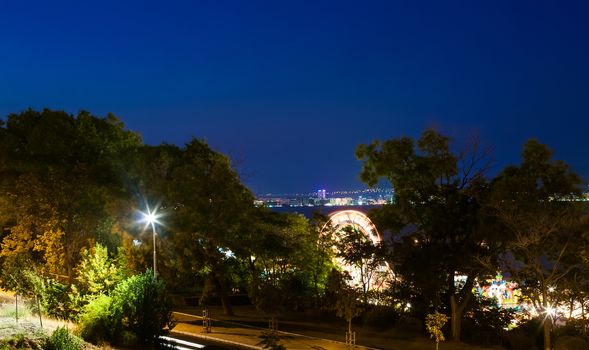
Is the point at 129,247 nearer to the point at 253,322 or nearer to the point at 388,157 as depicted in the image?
the point at 253,322

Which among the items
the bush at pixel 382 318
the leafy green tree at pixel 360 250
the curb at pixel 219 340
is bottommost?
the curb at pixel 219 340

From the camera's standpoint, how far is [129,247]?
32.2 meters

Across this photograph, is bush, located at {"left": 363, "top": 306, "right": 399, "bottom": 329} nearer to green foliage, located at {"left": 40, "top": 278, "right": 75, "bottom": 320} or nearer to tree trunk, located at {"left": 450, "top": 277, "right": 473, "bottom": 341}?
tree trunk, located at {"left": 450, "top": 277, "right": 473, "bottom": 341}

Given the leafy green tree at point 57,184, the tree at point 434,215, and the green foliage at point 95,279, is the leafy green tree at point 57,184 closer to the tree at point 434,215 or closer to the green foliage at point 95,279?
the green foliage at point 95,279

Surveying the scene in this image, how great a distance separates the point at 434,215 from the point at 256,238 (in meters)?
9.80

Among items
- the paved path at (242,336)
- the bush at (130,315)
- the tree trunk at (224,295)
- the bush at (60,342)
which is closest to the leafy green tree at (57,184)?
the tree trunk at (224,295)

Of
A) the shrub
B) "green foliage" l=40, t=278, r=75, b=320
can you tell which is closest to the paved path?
the shrub

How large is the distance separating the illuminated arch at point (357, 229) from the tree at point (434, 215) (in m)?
4.42

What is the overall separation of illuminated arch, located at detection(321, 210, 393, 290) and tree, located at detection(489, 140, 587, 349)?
825cm

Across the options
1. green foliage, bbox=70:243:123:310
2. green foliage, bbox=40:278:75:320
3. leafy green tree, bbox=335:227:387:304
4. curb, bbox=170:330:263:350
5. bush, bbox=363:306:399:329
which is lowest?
curb, bbox=170:330:263:350

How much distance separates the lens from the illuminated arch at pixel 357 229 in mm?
31473

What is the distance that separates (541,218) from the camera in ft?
71.5

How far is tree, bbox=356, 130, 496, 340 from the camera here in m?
24.8

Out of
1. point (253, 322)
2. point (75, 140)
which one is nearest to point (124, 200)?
point (75, 140)
